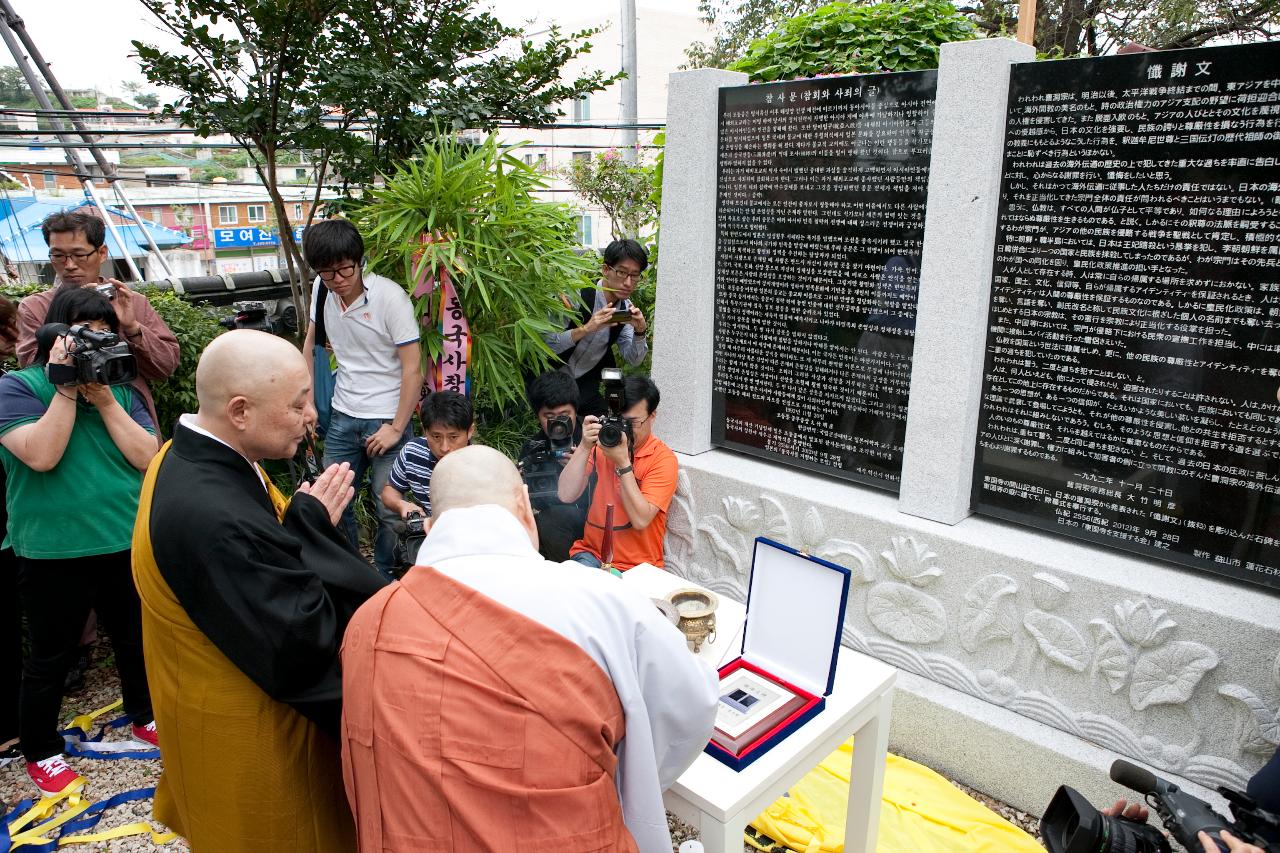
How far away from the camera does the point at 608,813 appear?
1.64m

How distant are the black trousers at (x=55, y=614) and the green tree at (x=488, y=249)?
172cm

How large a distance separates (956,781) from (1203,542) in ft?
4.23

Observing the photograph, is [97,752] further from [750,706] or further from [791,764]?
[791,764]

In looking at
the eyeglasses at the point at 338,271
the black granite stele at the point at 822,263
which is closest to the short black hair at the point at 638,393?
the black granite stele at the point at 822,263

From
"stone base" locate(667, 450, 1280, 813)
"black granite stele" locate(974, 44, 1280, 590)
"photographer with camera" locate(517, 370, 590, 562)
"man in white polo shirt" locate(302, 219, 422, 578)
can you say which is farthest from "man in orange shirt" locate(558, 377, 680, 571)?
"black granite stele" locate(974, 44, 1280, 590)

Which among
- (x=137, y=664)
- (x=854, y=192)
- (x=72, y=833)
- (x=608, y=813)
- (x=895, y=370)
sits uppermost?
(x=854, y=192)

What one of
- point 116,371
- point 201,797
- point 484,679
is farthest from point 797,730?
point 116,371

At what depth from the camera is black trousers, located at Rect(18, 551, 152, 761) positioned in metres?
3.15

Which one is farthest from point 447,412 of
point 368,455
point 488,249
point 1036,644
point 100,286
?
point 1036,644

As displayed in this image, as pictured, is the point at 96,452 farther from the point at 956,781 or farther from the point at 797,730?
the point at 956,781

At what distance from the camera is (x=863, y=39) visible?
3.85m

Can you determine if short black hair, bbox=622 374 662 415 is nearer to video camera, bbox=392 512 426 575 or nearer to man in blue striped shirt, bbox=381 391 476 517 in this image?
man in blue striped shirt, bbox=381 391 476 517

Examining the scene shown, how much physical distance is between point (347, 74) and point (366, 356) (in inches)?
90.2

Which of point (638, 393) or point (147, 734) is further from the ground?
point (638, 393)
